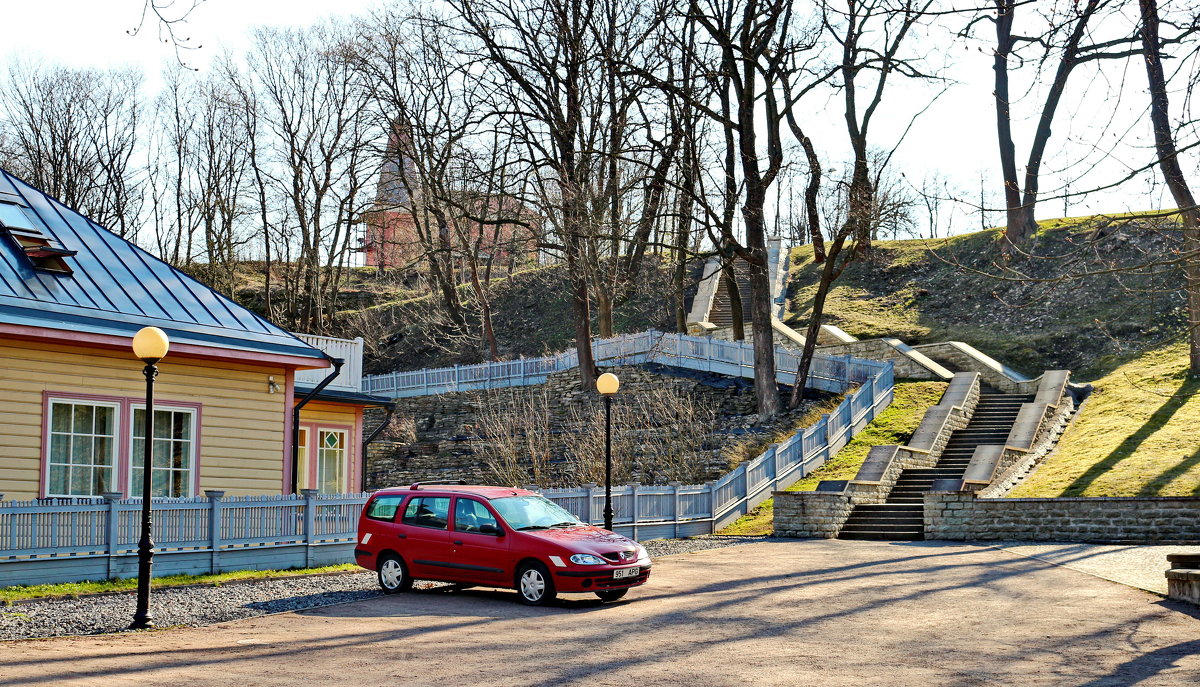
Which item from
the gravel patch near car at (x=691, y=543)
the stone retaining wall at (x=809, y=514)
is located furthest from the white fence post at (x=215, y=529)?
the stone retaining wall at (x=809, y=514)

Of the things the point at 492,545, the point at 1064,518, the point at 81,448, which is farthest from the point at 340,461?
the point at 1064,518

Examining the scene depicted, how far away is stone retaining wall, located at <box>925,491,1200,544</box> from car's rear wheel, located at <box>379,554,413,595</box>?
11.8m

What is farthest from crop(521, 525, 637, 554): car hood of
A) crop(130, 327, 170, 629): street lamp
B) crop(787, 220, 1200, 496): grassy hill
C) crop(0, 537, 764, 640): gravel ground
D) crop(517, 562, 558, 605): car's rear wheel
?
crop(787, 220, 1200, 496): grassy hill

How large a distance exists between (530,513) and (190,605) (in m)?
4.30

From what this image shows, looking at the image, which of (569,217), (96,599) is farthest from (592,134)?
(96,599)

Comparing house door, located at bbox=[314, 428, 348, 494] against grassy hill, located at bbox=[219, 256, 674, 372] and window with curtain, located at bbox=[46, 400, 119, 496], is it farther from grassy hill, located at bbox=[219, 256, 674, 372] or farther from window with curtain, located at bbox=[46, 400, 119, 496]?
grassy hill, located at bbox=[219, 256, 674, 372]

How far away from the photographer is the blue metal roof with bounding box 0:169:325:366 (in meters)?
15.8

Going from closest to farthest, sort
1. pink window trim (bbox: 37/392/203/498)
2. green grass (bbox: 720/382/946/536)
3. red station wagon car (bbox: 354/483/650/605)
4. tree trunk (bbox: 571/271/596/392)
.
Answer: red station wagon car (bbox: 354/483/650/605), pink window trim (bbox: 37/392/203/498), green grass (bbox: 720/382/946/536), tree trunk (bbox: 571/271/596/392)

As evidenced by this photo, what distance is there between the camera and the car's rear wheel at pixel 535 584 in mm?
13562

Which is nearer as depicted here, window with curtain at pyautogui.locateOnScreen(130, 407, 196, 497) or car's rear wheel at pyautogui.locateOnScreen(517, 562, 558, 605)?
car's rear wheel at pyautogui.locateOnScreen(517, 562, 558, 605)

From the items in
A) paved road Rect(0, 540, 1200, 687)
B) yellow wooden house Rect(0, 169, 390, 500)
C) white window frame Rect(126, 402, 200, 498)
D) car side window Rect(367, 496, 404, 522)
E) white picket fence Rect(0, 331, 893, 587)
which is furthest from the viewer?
white window frame Rect(126, 402, 200, 498)

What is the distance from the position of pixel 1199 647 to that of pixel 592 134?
79.1 ft

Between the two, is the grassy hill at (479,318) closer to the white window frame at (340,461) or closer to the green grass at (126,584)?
the white window frame at (340,461)

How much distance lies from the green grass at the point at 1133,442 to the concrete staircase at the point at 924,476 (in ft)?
5.70
